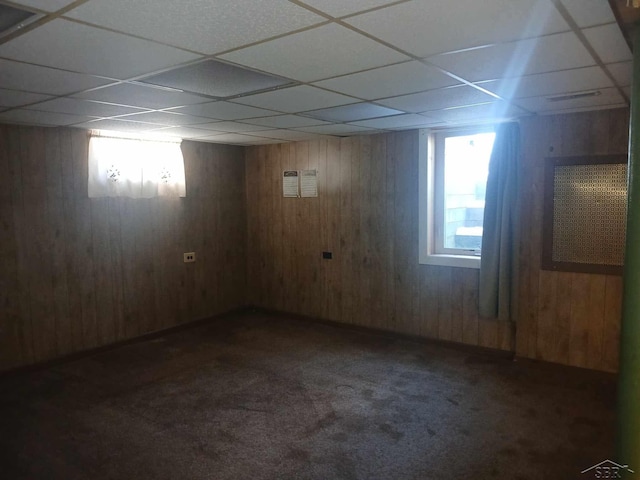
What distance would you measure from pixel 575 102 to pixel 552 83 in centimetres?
74

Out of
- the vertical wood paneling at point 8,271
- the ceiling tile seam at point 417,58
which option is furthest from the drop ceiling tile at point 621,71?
the vertical wood paneling at point 8,271

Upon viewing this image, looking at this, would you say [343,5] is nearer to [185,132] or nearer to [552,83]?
[552,83]

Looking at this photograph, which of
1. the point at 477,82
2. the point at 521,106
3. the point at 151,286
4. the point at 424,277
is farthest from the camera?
the point at 151,286

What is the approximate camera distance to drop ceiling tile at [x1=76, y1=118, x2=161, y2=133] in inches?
156

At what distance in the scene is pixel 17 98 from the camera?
2.97 m

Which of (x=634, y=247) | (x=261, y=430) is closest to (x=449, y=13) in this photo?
(x=634, y=247)

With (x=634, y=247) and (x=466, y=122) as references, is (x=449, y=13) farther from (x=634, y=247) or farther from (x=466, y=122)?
(x=466, y=122)

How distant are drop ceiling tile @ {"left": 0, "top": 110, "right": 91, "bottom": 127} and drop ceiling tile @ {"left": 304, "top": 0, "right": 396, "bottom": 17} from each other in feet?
9.07

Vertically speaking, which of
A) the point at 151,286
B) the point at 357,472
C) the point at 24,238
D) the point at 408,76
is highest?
the point at 408,76

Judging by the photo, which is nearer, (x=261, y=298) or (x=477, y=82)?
(x=477, y=82)

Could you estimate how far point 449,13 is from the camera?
1707 mm

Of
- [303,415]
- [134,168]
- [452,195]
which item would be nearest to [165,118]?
[134,168]

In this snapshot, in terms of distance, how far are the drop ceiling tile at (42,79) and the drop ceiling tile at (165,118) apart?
83 centimetres

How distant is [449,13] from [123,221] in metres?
4.06
